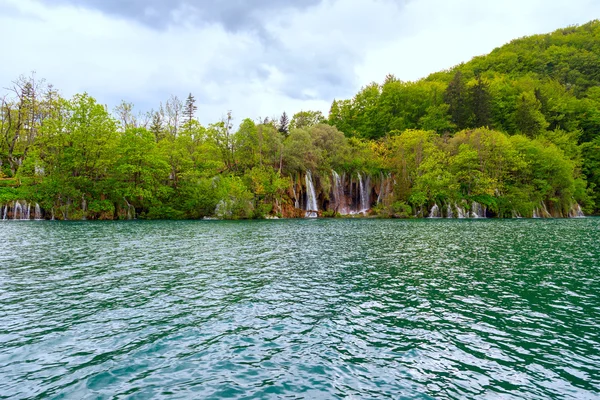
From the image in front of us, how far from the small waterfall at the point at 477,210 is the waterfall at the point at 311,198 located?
87.5 ft

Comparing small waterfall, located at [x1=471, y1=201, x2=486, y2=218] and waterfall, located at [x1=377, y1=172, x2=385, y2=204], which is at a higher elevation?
waterfall, located at [x1=377, y1=172, x2=385, y2=204]

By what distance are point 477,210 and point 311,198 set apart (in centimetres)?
2863

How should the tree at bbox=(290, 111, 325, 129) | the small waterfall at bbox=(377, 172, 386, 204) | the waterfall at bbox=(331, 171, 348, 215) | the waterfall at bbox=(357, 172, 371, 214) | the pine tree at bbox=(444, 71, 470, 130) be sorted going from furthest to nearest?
the tree at bbox=(290, 111, 325, 129)
the pine tree at bbox=(444, 71, 470, 130)
the small waterfall at bbox=(377, 172, 386, 204)
the waterfall at bbox=(357, 172, 371, 214)
the waterfall at bbox=(331, 171, 348, 215)

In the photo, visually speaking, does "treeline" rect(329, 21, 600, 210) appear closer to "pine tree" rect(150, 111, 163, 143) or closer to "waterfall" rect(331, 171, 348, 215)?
"waterfall" rect(331, 171, 348, 215)

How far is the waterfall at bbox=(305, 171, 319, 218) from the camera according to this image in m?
57.5

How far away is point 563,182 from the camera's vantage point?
59.9 metres

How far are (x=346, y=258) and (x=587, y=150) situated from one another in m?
87.9

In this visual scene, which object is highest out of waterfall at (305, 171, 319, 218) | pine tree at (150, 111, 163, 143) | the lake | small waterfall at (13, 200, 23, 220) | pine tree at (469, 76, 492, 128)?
pine tree at (469, 76, 492, 128)

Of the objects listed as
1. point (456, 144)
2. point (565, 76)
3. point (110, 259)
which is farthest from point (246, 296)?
point (565, 76)

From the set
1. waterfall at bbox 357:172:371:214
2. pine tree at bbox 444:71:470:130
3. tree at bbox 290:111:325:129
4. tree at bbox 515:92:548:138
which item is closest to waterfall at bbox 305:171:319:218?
waterfall at bbox 357:172:371:214

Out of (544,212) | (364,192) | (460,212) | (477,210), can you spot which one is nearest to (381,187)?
(364,192)

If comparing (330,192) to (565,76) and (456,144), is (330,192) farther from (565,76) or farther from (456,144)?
(565,76)

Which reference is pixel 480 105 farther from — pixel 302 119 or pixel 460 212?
pixel 302 119

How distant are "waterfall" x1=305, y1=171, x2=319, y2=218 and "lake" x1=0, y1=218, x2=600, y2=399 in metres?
41.4
